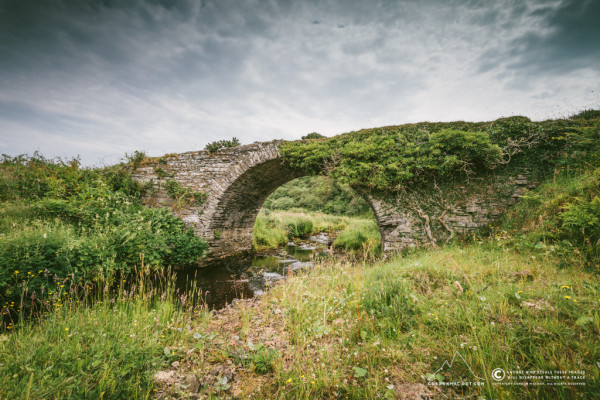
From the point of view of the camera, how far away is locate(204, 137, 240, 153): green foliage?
9250 millimetres

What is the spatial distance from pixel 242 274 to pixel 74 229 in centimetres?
476

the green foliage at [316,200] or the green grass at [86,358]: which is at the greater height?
the green foliage at [316,200]

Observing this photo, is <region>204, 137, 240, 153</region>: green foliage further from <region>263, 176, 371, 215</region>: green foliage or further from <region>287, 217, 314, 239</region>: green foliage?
<region>263, 176, 371, 215</region>: green foliage

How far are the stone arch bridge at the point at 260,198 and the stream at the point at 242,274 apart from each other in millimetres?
1159

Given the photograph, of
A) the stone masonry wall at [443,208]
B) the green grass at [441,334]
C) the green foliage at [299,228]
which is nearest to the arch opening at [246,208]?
the stone masonry wall at [443,208]

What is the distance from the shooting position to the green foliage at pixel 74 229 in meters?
4.09

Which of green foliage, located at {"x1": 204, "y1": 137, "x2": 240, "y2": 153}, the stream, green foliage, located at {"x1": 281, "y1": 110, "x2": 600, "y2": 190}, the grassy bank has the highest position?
green foliage, located at {"x1": 204, "y1": 137, "x2": 240, "y2": 153}

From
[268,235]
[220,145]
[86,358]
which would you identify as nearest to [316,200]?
[268,235]

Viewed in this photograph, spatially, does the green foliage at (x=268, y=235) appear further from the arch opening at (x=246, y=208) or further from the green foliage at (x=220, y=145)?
the green foliage at (x=220, y=145)

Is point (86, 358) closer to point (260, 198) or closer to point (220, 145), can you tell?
point (220, 145)

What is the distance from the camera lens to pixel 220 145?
934 centimetres

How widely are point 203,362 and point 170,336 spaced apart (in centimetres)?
73

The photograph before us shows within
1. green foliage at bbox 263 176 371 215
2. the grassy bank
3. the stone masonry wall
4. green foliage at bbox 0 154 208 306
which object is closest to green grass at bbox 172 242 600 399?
the stone masonry wall

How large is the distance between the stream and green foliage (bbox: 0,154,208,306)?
92cm
